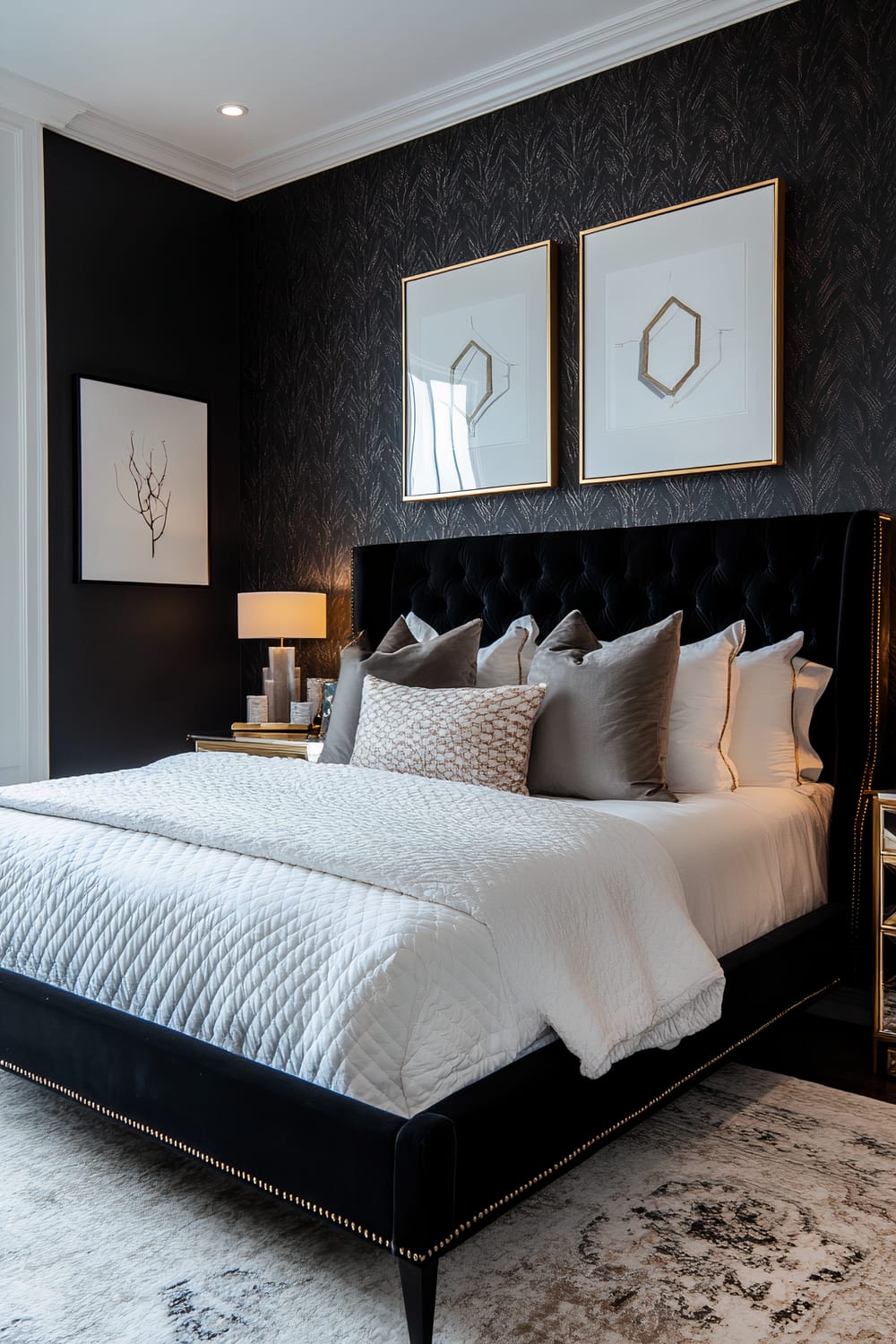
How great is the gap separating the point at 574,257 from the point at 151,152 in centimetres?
189

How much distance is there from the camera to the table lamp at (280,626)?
4.32 m

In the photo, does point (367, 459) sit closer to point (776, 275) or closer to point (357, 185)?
point (357, 185)

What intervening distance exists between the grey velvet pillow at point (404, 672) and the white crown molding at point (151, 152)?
244cm

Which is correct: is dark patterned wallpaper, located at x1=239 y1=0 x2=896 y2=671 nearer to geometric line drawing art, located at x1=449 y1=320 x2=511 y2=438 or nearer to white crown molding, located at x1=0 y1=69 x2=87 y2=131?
geometric line drawing art, located at x1=449 y1=320 x2=511 y2=438

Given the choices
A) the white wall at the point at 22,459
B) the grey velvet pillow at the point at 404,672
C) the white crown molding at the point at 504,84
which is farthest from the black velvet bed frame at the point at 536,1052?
the white crown molding at the point at 504,84

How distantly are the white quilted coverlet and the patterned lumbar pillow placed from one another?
256 mm

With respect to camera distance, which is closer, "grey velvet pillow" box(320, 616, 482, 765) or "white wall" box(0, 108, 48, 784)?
"grey velvet pillow" box(320, 616, 482, 765)

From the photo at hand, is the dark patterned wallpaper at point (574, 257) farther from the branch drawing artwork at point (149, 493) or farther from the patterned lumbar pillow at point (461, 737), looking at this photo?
the patterned lumbar pillow at point (461, 737)

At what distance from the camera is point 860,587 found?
3.04 metres

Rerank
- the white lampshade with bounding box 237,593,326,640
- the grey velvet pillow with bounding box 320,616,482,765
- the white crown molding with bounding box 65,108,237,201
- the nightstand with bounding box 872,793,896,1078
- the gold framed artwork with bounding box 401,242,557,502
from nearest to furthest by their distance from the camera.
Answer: the nightstand with bounding box 872,793,896,1078 < the grey velvet pillow with bounding box 320,616,482,765 < the gold framed artwork with bounding box 401,242,557,502 < the white crown molding with bounding box 65,108,237,201 < the white lampshade with bounding box 237,593,326,640

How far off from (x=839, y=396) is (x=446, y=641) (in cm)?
136

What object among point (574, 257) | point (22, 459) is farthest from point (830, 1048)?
point (22, 459)

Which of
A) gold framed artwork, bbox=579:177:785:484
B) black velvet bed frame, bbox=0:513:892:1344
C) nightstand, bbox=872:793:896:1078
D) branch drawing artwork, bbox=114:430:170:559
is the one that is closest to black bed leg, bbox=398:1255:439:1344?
black velvet bed frame, bbox=0:513:892:1344

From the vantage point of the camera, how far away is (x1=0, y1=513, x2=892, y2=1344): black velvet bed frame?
159cm
